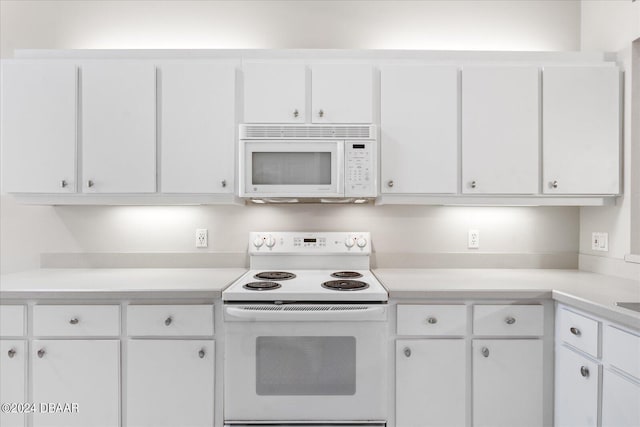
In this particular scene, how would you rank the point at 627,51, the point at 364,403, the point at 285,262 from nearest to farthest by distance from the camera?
the point at 364,403, the point at 627,51, the point at 285,262

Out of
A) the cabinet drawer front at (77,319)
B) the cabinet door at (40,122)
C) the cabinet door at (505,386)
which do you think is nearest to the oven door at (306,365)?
the cabinet door at (505,386)

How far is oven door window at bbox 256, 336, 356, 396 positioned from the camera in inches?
69.7

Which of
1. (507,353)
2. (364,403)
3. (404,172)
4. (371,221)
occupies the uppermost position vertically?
(404,172)

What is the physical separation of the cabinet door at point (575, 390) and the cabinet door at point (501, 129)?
926 millimetres

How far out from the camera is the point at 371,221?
2461mm

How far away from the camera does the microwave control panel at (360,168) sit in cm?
208

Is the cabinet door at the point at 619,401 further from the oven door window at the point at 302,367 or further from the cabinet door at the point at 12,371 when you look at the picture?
the cabinet door at the point at 12,371

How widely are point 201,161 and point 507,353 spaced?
6.33 feet

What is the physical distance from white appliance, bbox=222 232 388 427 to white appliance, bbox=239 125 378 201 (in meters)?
0.60

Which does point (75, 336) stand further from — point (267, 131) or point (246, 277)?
point (267, 131)

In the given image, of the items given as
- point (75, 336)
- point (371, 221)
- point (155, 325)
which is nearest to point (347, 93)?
point (371, 221)

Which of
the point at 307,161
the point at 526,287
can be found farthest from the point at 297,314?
the point at 526,287

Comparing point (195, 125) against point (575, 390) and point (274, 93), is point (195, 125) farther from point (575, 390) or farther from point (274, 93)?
point (575, 390)

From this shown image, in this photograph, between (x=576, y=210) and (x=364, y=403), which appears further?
(x=576, y=210)
